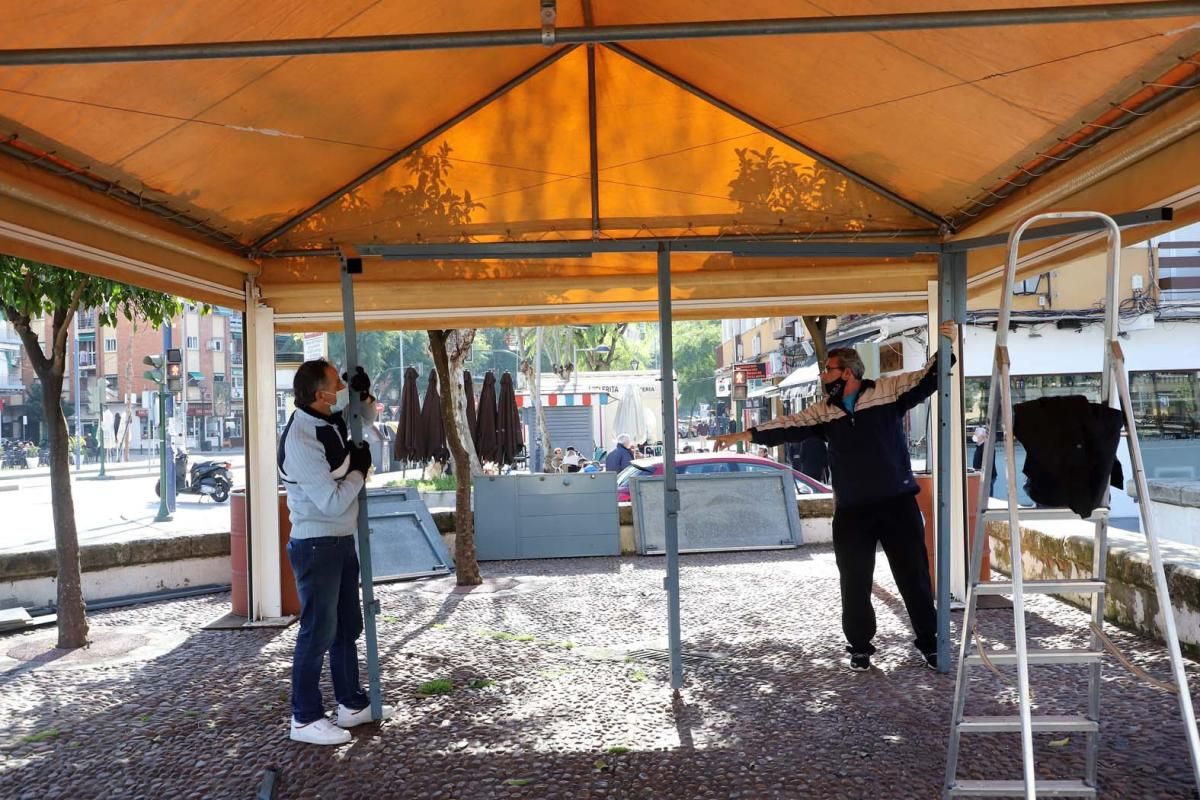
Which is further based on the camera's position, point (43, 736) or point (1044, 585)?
point (43, 736)

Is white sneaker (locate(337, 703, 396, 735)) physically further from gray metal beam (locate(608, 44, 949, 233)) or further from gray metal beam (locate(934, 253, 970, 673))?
gray metal beam (locate(608, 44, 949, 233))

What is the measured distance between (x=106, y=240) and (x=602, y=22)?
297 centimetres

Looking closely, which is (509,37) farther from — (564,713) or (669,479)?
(564,713)

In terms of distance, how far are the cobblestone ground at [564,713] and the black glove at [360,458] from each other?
1.37 metres

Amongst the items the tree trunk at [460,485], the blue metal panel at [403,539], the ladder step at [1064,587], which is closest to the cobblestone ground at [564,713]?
the ladder step at [1064,587]

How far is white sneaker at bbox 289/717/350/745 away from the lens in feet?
15.7

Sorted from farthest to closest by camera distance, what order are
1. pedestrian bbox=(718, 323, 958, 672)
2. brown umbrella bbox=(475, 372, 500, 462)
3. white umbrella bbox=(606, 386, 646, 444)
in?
white umbrella bbox=(606, 386, 646, 444) < brown umbrella bbox=(475, 372, 500, 462) < pedestrian bbox=(718, 323, 958, 672)

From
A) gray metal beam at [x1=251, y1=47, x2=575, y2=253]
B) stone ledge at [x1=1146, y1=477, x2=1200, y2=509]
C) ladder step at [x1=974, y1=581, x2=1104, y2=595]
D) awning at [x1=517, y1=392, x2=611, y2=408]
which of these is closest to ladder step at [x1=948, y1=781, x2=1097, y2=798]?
ladder step at [x1=974, y1=581, x2=1104, y2=595]

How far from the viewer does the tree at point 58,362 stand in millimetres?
7109

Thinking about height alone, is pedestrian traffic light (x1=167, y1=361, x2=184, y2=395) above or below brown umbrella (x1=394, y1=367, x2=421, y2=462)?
above

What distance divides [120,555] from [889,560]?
6775 millimetres

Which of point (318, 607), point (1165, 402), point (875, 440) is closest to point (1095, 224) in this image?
point (875, 440)

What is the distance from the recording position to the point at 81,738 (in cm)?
511

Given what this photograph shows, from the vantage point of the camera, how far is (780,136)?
→ 6.11m
